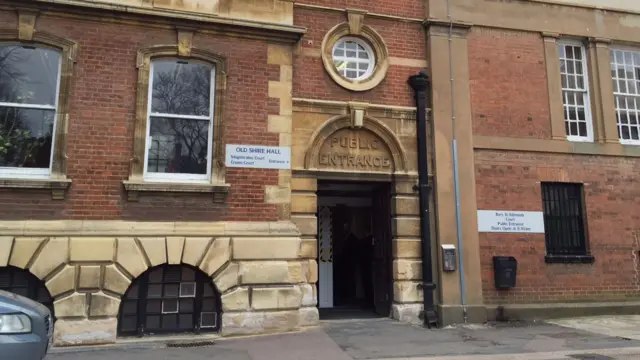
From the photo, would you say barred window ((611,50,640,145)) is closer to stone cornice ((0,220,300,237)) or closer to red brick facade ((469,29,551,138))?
red brick facade ((469,29,551,138))

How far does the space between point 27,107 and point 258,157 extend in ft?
12.9

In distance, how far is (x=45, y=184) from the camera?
7.85 metres

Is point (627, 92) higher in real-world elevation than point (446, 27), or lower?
lower

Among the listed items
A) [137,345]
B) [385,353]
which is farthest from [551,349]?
[137,345]

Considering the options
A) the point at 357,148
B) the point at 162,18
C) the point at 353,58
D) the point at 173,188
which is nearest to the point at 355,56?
the point at 353,58

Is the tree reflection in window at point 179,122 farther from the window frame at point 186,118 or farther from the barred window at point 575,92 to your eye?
the barred window at point 575,92

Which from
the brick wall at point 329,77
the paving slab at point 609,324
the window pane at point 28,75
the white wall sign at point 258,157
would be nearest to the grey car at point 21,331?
the white wall sign at point 258,157

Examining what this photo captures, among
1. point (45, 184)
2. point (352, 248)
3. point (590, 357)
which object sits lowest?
point (590, 357)

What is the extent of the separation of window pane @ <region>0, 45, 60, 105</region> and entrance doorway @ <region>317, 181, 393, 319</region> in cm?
531

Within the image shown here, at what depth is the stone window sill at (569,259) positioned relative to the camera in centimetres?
1057

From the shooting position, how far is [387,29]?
34.6 feet

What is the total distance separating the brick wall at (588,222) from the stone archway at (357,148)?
6.36ft

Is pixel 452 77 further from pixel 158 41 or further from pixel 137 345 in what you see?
pixel 137 345

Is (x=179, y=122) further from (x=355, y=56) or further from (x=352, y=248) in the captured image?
(x=352, y=248)
